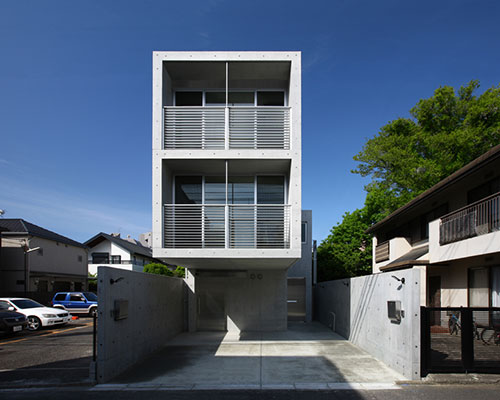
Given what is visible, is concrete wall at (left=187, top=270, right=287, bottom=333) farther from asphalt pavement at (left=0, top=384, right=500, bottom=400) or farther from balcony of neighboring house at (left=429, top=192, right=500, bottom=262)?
asphalt pavement at (left=0, top=384, right=500, bottom=400)

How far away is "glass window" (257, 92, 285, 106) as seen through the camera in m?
13.3

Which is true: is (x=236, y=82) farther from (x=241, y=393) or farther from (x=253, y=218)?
(x=241, y=393)

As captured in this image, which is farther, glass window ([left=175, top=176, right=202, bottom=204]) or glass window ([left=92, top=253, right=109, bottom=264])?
glass window ([left=92, top=253, right=109, bottom=264])

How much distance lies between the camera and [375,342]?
32.2 feet

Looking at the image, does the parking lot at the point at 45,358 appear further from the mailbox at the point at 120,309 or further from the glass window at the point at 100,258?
the glass window at the point at 100,258

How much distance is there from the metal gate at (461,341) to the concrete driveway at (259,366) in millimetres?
916

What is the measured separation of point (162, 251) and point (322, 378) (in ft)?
17.2

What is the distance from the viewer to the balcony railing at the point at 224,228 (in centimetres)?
1104

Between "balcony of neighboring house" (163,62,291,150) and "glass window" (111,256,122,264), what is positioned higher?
"balcony of neighboring house" (163,62,291,150)

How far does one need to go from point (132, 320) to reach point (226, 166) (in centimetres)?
469

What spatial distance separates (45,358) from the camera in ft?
33.2

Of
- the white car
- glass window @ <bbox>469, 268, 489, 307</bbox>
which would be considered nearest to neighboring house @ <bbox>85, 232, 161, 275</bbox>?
the white car

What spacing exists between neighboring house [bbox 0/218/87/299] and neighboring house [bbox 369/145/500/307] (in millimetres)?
20543

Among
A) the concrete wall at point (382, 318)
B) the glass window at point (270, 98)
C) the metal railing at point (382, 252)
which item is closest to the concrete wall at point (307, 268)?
the concrete wall at point (382, 318)
